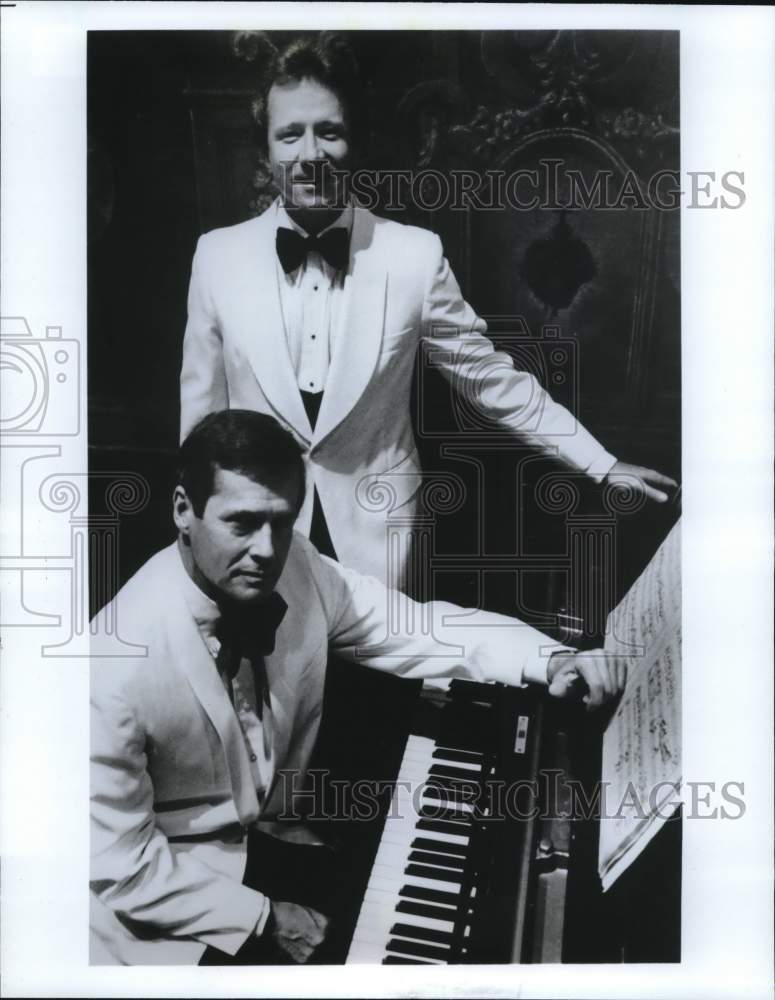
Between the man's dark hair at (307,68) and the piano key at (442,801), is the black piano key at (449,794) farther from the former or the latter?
the man's dark hair at (307,68)

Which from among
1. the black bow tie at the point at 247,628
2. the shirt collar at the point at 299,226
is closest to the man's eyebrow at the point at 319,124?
the shirt collar at the point at 299,226

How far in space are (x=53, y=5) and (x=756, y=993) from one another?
3658 millimetres

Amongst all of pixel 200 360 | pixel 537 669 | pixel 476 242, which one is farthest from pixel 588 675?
pixel 200 360

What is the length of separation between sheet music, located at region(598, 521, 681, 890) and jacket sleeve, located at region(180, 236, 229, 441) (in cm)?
136

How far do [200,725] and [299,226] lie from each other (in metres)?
1.49

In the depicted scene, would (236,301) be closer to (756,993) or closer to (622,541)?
(622,541)

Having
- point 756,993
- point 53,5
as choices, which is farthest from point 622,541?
point 53,5

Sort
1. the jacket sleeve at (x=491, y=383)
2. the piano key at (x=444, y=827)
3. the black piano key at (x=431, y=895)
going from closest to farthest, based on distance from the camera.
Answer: the black piano key at (x=431, y=895)
the piano key at (x=444, y=827)
the jacket sleeve at (x=491, y=383)

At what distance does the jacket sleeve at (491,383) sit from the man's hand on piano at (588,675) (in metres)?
0.54

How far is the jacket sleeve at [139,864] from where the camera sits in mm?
2982

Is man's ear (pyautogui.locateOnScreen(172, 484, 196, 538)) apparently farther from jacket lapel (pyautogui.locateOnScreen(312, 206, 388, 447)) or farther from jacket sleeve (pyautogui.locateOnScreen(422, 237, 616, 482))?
jacket sleeve (pyautogui.locateOnScreen(422, 237, 616, 482))

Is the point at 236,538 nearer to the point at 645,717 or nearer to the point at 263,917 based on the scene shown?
the point at 263,917

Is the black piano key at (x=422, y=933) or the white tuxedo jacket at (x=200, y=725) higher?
the white tuxedo jacket at (x=200, y=725)

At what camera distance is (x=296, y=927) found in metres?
3.02
